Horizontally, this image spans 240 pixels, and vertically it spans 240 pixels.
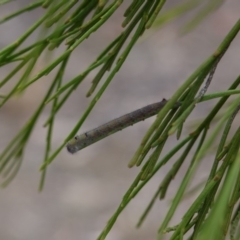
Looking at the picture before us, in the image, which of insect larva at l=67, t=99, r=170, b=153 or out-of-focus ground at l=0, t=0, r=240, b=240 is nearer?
insect larva at l=67, t=99, r=170, b=153

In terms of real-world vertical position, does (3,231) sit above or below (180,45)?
below

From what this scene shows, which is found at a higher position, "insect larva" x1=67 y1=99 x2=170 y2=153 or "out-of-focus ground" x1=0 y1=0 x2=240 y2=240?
"out-of-focus ground" x1=0 y1=0 x2=240 y2=240

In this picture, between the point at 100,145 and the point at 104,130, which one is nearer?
the point at 104,130

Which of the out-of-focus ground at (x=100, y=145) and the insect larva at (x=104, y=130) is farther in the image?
the out-of-focus ground at (x=100, y=145)

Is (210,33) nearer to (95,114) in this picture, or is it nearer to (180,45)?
(180,45)

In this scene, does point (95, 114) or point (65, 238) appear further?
point (95, 114)

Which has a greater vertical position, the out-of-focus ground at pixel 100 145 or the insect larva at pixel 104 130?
the out-of-focus ground at pixel 100 145

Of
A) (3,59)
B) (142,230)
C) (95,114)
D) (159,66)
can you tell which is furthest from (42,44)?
(159,66)

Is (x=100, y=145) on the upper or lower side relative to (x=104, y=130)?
upper
